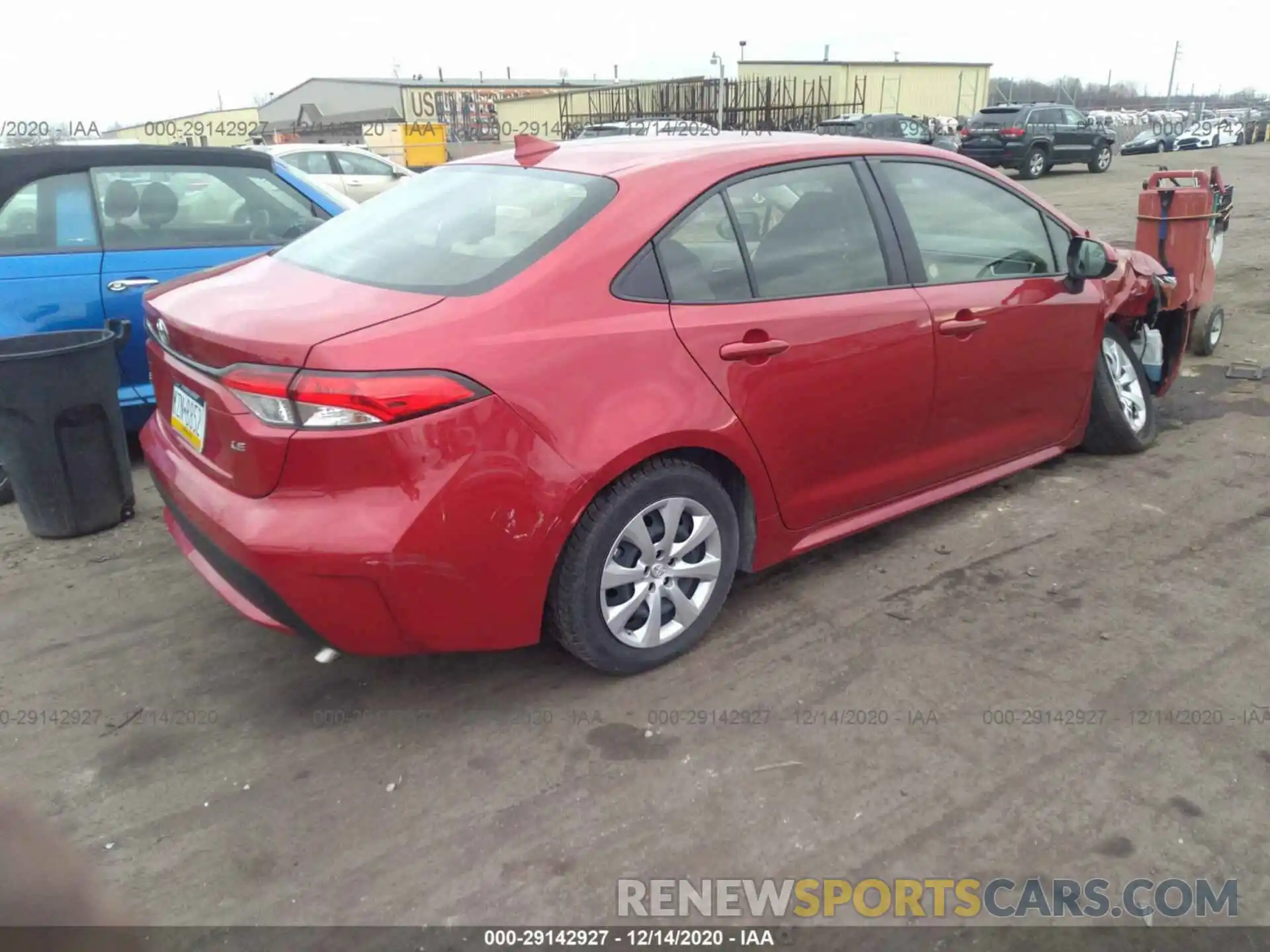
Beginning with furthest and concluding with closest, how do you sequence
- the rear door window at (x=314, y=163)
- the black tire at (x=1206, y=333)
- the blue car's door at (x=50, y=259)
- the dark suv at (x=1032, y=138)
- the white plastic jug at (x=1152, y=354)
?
the dark suv at (x=1032, y=138), the rear door window at (x=314, y=163), the black tire at (x=1206, y=333), the white plastic jug at (x=1152, y=354), the blue car's door at (x=50, y=259)

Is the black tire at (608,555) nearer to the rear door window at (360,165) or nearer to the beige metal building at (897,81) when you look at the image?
the rear door window at (360,165)

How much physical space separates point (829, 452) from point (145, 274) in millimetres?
3544

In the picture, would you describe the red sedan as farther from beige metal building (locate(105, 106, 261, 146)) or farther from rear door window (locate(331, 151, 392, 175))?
beige metal building (locate(105, 106, 261, 146))

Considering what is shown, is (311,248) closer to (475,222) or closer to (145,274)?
(475,222)

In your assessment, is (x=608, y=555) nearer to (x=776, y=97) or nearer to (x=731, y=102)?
(x=731, y=102)

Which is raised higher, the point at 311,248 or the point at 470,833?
the point at 311,248

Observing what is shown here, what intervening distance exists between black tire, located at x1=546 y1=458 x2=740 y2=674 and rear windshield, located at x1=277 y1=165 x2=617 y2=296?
73 centimetres

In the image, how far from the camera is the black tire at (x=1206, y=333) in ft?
22.9

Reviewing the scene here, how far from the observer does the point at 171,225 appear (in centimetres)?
A: 512

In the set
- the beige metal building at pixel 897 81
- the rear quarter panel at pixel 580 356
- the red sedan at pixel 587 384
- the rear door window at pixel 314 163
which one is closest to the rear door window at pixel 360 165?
the rear door window at pixel 314 163

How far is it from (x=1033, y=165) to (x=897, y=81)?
971 inches

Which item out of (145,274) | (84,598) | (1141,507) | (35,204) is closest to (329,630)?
(84,598)

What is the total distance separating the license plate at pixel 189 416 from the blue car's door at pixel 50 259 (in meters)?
2.04

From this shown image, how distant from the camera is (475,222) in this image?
3.20m
